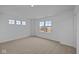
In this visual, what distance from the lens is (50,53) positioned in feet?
4.66

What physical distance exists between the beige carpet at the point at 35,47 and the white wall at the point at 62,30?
9cm

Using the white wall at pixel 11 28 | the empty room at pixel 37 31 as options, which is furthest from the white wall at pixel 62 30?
the white wall at pixel 11 28

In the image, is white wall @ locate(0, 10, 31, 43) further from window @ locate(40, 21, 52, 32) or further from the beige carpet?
window @ locate(40, 21, 52, 32)

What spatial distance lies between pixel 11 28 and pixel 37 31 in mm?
427

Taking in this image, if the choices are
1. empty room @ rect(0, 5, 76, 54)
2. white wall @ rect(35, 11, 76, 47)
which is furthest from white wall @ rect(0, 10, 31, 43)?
white wall @ rect(35, 11, 76, 47)

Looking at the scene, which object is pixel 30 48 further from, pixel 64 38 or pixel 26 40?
pixel 64 38

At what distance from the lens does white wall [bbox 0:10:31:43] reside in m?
1.41

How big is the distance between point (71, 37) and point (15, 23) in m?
0.94

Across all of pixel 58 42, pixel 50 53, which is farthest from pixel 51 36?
pixel 50 53

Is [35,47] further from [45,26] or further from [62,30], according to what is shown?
[62,30]

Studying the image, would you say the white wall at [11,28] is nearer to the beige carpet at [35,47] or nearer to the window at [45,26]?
the beige carpet at [35,47]

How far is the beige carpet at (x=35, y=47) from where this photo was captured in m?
1.44

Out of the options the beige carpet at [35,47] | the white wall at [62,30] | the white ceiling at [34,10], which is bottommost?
the beige carpet at [35,47]
